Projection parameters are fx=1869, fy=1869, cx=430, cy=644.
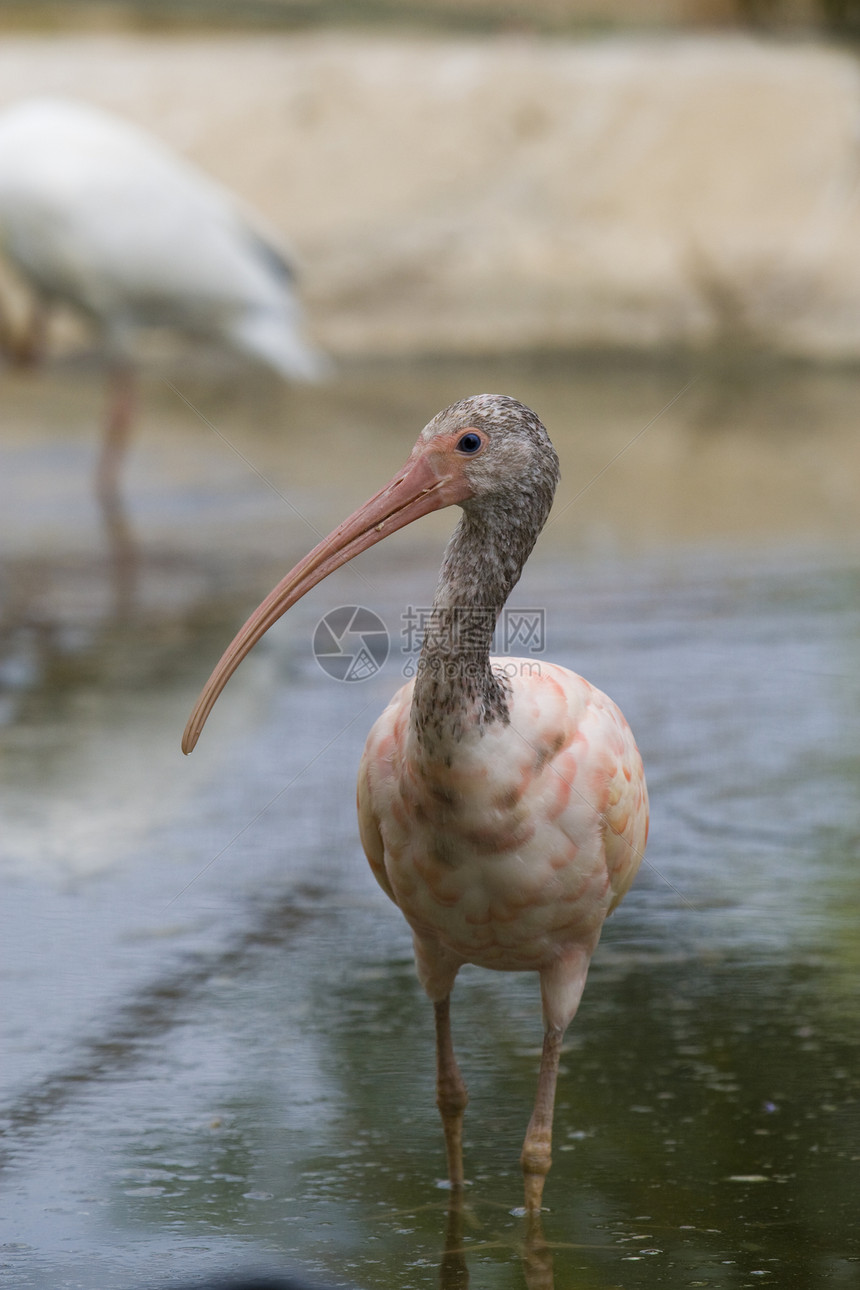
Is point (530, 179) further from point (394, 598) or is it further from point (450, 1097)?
point (450, 1097)

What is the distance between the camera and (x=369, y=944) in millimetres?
4445

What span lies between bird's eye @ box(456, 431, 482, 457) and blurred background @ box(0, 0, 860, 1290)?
51.9 inches

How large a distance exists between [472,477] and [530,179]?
11170mm

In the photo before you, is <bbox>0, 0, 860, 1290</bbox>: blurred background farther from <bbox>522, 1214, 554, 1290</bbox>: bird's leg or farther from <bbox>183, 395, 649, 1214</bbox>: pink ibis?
<bbox>183, 395, 649, 1214</bbox>: pink ibis

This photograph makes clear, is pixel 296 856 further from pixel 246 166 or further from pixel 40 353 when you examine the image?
pixel 246 166

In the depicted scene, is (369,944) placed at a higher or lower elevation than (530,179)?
lower

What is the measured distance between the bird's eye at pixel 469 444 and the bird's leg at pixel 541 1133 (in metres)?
1.04

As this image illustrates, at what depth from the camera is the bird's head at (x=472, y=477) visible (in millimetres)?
3178

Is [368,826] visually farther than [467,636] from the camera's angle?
Yes

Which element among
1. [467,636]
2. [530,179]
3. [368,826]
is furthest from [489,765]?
[530,179]

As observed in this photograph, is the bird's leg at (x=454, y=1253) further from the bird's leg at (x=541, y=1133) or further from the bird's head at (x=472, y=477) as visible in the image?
the bird's head at (x=472, y=477)

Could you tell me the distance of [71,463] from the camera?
33.2ft

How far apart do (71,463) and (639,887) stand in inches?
241

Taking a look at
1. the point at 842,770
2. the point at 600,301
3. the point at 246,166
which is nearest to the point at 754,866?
the point at 842,770
